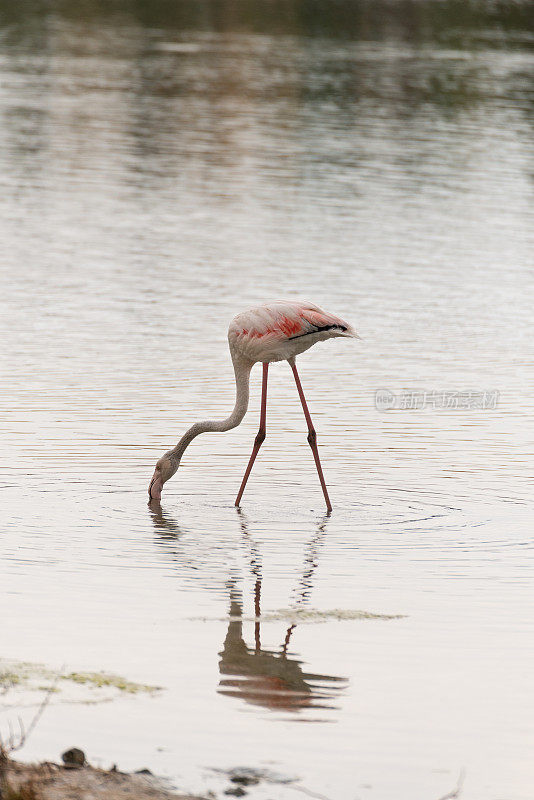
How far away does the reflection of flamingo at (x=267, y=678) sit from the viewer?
6742 millimetres

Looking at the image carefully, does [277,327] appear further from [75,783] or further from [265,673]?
[75,783]

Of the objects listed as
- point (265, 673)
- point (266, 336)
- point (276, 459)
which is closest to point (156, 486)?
point (266, 336)

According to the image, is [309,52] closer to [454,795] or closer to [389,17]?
[389,17]

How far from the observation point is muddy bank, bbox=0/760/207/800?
5.36m

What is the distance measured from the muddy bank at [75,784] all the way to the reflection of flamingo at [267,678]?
112 centimetres

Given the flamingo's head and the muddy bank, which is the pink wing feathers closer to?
the flamingo's head

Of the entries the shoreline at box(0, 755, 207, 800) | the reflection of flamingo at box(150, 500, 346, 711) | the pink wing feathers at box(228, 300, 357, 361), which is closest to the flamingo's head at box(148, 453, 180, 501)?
the pink wing feathers at box(228, 300, 357, 361)

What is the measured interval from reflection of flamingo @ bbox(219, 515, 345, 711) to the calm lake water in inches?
0.7

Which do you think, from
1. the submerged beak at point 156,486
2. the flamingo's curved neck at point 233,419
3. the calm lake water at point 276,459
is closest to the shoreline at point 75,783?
the calm lake water at point 276,459

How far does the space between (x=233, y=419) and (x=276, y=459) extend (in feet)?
4.20

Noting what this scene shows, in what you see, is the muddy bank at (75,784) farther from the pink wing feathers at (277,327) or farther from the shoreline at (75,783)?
the pink wing feathers at (277,327)

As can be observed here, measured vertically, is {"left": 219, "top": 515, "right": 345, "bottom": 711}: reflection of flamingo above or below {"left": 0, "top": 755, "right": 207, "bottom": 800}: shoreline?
below

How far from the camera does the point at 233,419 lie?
410 inches

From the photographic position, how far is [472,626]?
7879 mm
